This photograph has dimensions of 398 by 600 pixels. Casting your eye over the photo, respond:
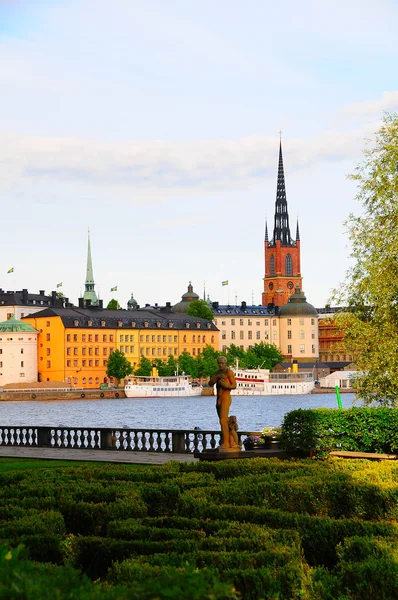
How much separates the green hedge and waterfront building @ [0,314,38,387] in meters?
149

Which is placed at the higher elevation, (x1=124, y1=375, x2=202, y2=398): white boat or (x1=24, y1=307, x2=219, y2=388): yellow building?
(x1=24, y1=307, x2=219, y2=388): yellow building

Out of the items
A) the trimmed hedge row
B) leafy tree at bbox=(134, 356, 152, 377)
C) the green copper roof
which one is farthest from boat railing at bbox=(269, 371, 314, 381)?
the trimmed hedge row

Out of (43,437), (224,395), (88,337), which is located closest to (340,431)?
(224,395)

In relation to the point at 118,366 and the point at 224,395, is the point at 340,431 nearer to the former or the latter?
the point at 224,395

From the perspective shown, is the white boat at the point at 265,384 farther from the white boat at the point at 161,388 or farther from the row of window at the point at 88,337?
the row of window at the point at 88,337

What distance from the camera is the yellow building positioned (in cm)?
17312

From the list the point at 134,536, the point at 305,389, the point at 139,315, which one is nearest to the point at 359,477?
the point at 134,536

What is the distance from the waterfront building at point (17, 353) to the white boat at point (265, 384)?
34.6 metres

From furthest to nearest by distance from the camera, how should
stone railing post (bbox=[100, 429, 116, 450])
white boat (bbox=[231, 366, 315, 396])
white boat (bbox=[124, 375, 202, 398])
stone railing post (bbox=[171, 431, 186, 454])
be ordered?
white boat (bbox=[231, 366, 315, 396])
white boat (bbox=[124, 375, 202, 398])
stone railing post (bbox=[100, 429, 116, 450])
stone railing post (bbox=[171, 431, 186, 454])

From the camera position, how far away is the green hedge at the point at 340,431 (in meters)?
24.2

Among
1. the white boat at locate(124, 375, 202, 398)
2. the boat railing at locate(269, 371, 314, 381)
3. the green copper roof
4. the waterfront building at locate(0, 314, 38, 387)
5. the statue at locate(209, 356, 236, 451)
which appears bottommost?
the white boat at locate(124, 375, 202, 398)

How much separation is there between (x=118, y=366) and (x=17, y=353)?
667 inches

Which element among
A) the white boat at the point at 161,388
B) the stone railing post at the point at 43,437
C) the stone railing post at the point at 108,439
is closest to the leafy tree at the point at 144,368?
the white boat at the point at 161,388

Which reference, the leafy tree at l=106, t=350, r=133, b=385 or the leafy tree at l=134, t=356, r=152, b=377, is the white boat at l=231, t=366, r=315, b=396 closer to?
the leafy tree at l=134, t=356, r=152, b=377
